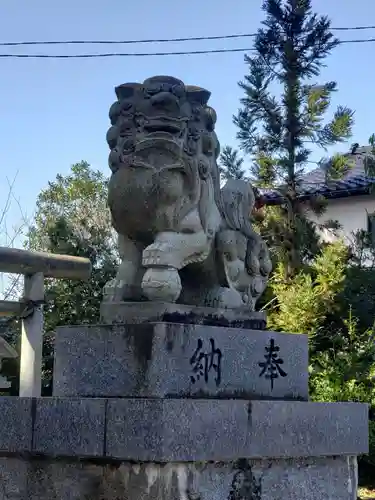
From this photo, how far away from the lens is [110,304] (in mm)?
4363

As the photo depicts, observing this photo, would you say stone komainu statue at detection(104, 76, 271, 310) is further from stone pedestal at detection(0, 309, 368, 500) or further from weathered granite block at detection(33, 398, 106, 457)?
weathered granite block at detection(33, 398, 106, 457)

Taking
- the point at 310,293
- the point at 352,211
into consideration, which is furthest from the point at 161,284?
the point at 352,211

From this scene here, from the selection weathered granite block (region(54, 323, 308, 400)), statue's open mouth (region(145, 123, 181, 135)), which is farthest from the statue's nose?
weathered granite block (region(54, 323, 308, 400))


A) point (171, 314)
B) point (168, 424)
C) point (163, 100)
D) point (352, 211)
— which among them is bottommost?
point (168, 424)

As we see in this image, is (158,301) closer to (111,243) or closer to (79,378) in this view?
(79,378)

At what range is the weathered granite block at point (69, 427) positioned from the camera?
3844 millimetres

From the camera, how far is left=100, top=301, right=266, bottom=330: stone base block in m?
4.17

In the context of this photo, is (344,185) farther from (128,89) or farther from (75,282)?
(128,89)

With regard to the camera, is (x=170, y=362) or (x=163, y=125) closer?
(x=170, y=362)

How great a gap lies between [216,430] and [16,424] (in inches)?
43.4

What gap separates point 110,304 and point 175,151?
90cm

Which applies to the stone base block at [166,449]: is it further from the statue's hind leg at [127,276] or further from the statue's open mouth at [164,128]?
the statue's open mouth at [164,128]

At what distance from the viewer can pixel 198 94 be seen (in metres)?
4.62

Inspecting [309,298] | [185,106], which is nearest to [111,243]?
[309,298]
